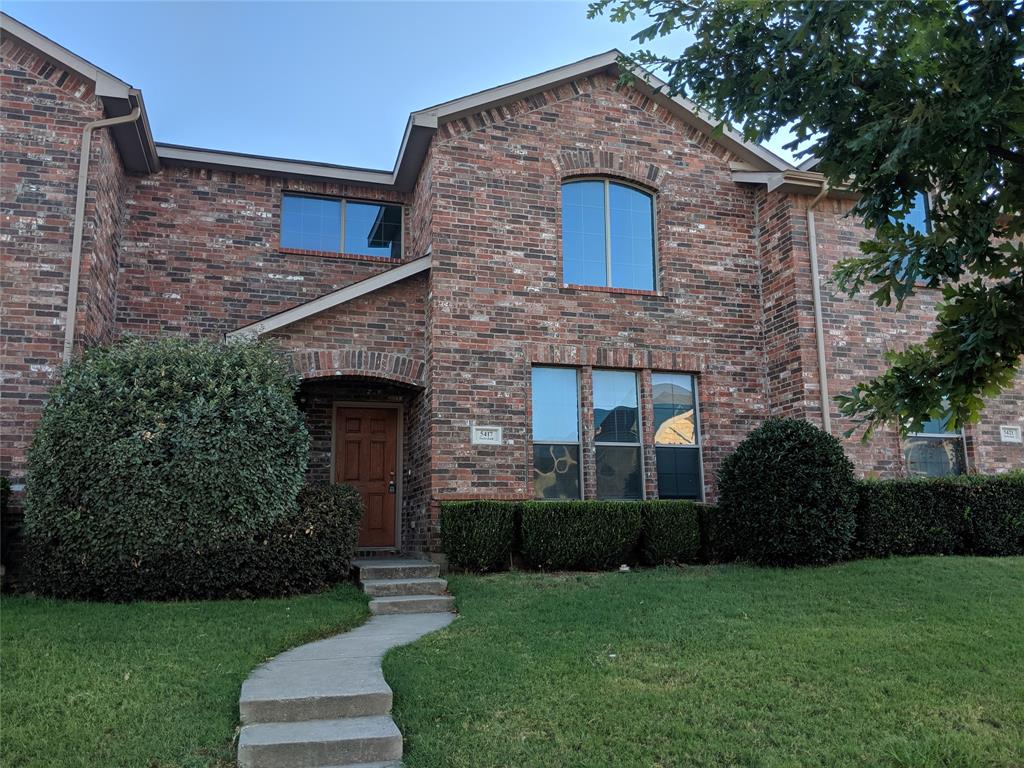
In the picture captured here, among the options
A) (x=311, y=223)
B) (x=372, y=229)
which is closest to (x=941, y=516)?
(x=372, y=229)

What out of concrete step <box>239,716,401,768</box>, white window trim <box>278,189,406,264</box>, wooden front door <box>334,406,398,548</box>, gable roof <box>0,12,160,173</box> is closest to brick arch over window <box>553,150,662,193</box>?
white window trim <box>278,189,406,264</box>

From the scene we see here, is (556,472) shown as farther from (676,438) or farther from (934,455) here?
(934,455)

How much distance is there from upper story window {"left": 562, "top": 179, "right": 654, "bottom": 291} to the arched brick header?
8.57 feet

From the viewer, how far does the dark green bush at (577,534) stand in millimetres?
9906

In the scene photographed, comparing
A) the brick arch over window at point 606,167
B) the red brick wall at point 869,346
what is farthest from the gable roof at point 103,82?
the red brick wall at point 869,346

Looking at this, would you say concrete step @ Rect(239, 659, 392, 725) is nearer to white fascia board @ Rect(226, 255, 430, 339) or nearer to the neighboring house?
the neighboring house

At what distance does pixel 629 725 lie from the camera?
4.77 meters

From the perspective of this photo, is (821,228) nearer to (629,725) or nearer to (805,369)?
(805,369)

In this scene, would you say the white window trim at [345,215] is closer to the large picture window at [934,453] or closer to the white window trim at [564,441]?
the white window trim at [564,441]

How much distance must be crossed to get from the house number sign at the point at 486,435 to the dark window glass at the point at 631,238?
3.03 m

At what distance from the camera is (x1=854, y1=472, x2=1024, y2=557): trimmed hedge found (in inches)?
405

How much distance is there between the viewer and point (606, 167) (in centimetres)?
1204

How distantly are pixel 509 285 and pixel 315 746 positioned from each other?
24.9ft

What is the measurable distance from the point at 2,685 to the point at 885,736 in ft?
18.5
